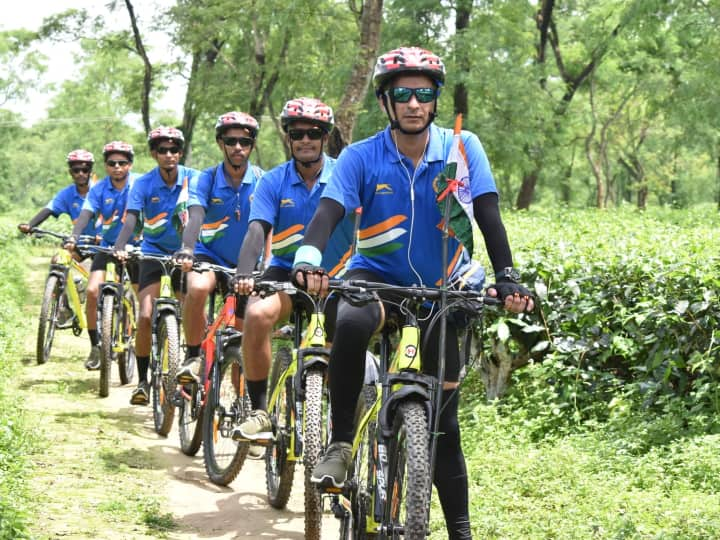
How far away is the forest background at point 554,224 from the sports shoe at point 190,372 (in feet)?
3.92

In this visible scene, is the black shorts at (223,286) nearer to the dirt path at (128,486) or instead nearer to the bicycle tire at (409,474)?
the dirt path at (128,486)

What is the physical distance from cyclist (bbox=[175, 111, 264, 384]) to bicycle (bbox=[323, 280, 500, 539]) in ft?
11.8

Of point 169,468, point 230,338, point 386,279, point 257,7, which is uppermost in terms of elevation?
point 257,7

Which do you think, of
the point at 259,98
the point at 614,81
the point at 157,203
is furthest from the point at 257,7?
the point at 614,81

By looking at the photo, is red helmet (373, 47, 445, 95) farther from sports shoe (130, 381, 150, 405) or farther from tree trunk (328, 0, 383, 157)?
tree trunk (328, 0, 383, 157)

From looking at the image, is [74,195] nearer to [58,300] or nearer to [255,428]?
[58,300]

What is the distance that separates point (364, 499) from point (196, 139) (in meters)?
52.7

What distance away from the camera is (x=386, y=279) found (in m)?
4.86

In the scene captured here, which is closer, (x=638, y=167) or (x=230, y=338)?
(x=230, y=338)

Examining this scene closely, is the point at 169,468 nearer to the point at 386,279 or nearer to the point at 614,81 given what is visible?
the point at 386,279

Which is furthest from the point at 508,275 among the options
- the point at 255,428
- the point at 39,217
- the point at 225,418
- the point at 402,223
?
the point at 39,217

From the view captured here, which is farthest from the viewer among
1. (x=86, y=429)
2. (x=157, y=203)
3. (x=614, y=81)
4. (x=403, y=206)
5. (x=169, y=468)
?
(x=614, y=81)

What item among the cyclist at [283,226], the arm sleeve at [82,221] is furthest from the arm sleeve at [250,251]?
the arm sleeve at [82,221]

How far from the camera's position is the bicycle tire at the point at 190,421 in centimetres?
812
